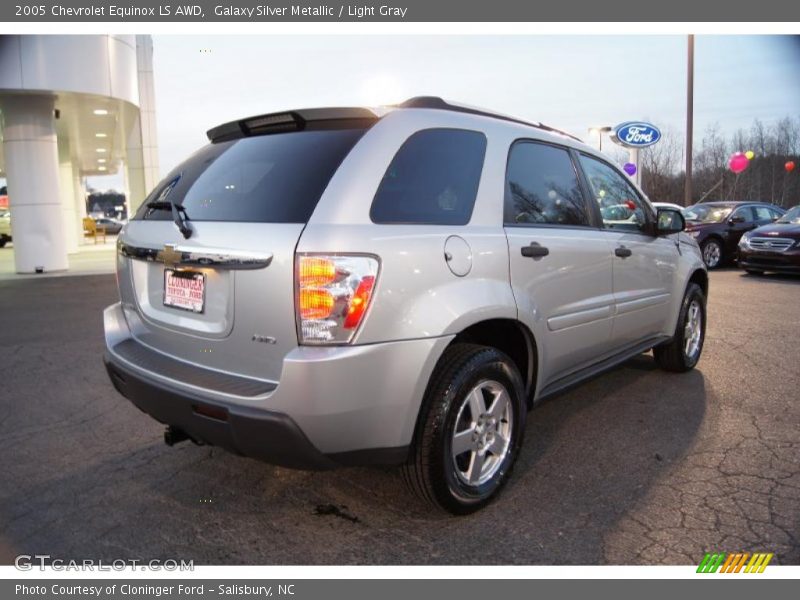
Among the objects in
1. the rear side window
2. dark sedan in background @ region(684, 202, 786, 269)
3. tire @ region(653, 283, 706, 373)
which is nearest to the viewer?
the rear side window

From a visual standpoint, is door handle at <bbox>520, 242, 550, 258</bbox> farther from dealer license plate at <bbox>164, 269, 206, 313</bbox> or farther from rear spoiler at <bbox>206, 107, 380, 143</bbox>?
dealer license plate at <bbox>164, 269, 206, 313</bbox>

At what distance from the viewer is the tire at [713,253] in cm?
1388

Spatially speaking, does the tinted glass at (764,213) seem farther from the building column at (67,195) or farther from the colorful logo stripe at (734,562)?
the building column at (67,195)

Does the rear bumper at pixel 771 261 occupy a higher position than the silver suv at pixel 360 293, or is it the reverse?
the silver suv at pixel 360 293

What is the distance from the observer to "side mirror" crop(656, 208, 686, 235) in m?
4.34

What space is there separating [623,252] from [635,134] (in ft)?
52.2

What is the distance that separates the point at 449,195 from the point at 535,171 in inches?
30.6

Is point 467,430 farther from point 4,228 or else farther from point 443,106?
point 4,228

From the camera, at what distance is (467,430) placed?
9.00ft

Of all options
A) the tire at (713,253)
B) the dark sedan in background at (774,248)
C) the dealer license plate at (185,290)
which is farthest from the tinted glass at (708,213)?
the dealer license plate at (185,290)

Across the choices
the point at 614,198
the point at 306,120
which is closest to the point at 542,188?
the point at 614,198

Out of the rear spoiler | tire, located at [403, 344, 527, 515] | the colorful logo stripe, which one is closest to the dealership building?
the rear spoiler

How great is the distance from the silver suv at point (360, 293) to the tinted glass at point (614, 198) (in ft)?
1.67

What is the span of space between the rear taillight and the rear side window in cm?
29
